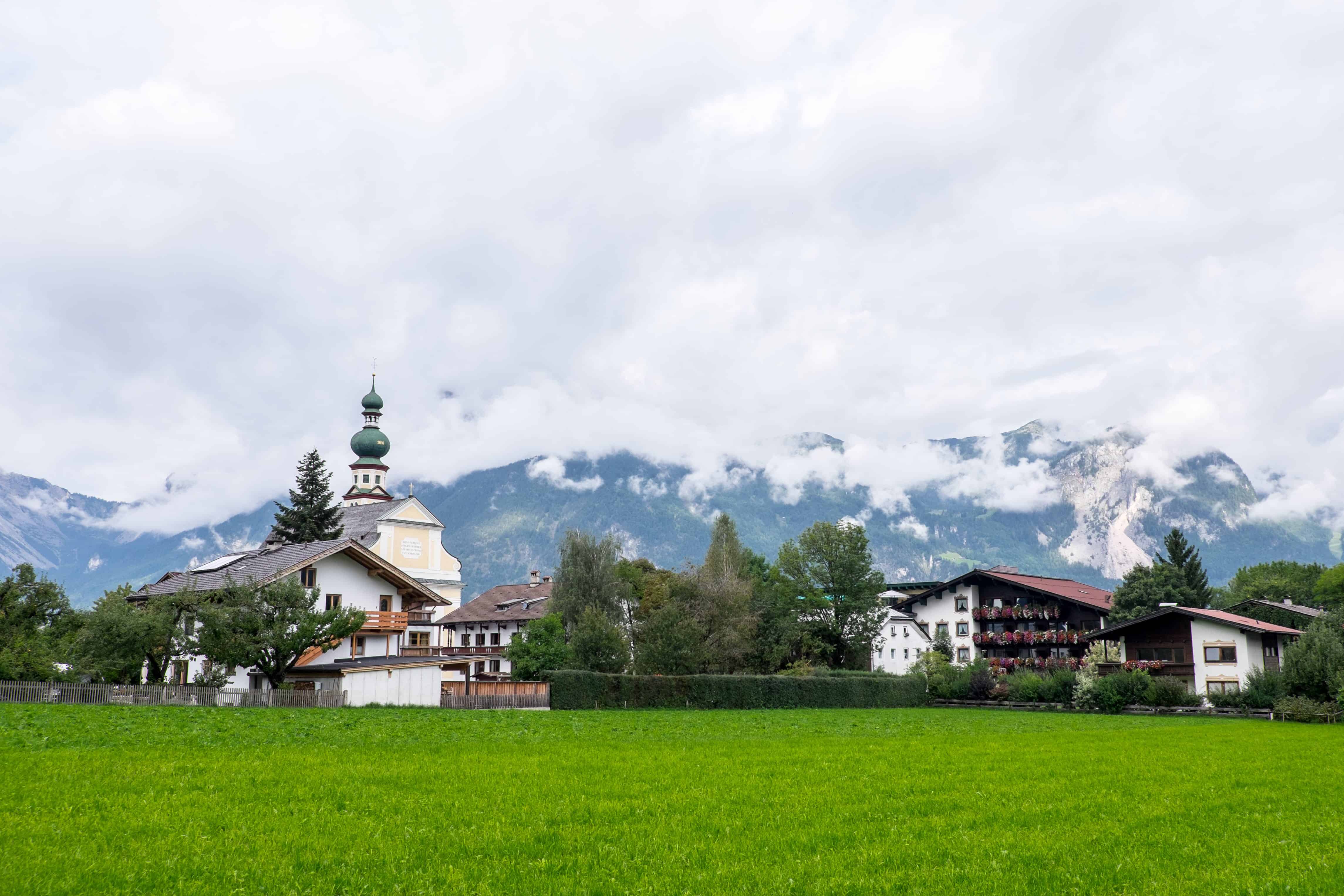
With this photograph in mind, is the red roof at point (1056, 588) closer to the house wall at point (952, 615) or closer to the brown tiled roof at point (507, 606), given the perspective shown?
the house wall at point (952, 615)

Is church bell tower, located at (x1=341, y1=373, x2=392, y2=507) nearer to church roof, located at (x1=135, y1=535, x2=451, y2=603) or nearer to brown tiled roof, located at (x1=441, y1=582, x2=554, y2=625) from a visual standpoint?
brown tiled roof, located at (x1=441, y1=582, x2=554, y2=625)

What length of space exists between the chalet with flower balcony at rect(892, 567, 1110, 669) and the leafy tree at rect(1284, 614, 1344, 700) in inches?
1134

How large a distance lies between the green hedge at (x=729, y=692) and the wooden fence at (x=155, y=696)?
13.4m

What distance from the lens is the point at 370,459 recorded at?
143 metres

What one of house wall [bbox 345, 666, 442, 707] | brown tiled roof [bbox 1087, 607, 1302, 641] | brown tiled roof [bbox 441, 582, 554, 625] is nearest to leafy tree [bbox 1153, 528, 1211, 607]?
brown tiled roof [bbox 1087, 607, 1302, 641]

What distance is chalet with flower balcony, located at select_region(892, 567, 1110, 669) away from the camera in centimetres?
8588

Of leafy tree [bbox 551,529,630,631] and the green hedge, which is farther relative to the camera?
leafy tree [bbox 551,529,630,631]

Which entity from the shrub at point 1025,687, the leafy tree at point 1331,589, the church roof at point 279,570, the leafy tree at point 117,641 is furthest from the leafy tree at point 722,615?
the leafy tree at point 1331,589

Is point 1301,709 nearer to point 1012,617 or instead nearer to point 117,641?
point 1012,617

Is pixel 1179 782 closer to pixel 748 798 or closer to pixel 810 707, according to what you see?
pixel 748 798

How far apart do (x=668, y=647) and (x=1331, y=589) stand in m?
92.1

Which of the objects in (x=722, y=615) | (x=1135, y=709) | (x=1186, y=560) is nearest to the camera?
(x=1135, y=709)

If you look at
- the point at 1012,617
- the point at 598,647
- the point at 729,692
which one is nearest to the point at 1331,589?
the point at 1012,617

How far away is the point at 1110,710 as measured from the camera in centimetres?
6072
